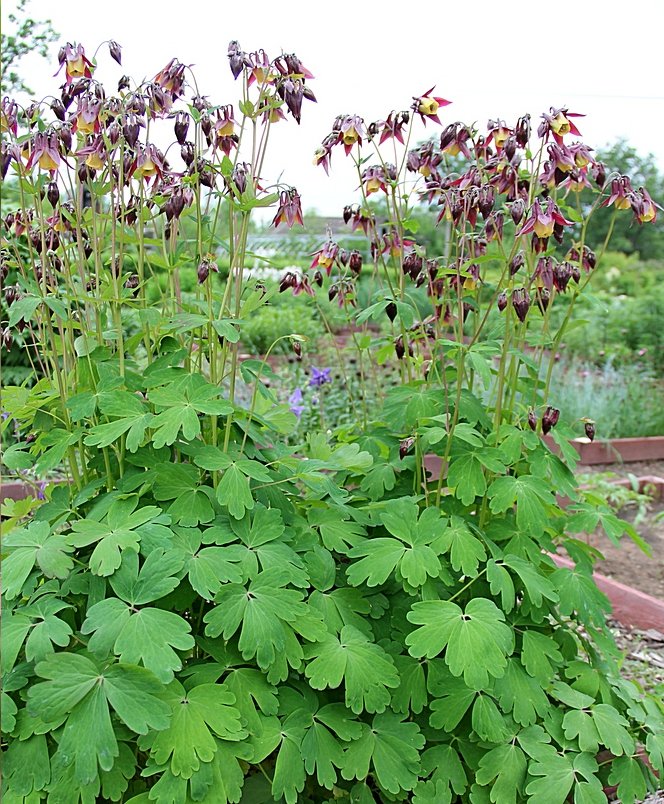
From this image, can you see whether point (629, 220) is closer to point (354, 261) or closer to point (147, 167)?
point (354, 261)

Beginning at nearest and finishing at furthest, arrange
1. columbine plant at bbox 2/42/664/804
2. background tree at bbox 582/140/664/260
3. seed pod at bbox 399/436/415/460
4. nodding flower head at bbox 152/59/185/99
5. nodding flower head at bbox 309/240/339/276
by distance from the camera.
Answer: columbine plant at bbox 2/42/664/804 < nodding flower head at bbox 152/59/185/99 < seed pod at bbox 399/436/415/460 < nodding flower head at bbox 309/240/339/276 < background tree at bbox 582/140/664/260

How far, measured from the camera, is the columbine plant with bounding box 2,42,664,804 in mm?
1462

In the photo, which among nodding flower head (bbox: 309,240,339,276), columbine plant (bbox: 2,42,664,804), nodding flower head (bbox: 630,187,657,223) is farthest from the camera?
nodding flower head (bbox: 309,240,339,276)

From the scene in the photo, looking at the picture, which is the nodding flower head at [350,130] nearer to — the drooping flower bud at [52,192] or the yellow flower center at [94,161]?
the yellow flower center at [94,161]

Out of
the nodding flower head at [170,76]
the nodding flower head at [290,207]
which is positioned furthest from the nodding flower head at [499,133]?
the nodding flower head at [170,76]

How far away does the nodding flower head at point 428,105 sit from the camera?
1.83 m

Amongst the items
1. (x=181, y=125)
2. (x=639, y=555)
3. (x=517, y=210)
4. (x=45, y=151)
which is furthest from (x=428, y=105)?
(x=639, y=555)

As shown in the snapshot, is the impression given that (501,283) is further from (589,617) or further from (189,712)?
(189,712)

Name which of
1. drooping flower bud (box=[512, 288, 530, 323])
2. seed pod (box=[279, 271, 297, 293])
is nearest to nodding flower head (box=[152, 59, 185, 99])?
seed pod (box=[279, 271, 297, 293])

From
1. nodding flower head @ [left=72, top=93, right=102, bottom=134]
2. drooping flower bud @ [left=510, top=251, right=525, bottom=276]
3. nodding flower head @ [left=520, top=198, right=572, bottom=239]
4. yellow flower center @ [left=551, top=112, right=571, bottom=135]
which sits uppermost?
yellow flower center @ [left=551, top=112, right=571, bottom=135]

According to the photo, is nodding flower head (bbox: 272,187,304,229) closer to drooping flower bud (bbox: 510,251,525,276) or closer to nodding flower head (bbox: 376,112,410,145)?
nodding flower head (bbox: 376,112,410,145)

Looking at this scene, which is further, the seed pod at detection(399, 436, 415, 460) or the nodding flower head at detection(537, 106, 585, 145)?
the seed pod at detection(399, 436, 415, 460)

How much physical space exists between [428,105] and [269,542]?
1.07 m

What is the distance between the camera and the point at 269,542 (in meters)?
1.65
